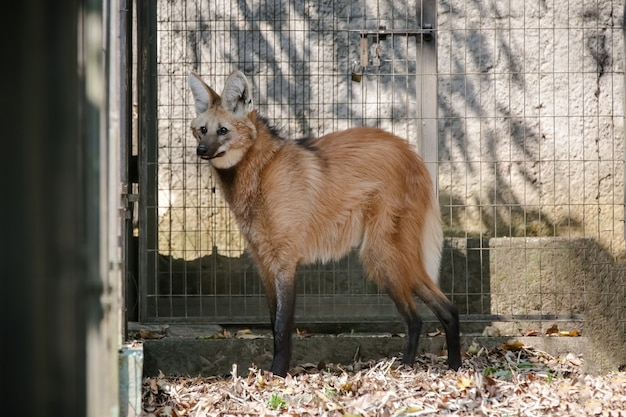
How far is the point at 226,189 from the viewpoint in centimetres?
440

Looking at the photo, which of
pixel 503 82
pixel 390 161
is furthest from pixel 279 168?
pixel 503 82

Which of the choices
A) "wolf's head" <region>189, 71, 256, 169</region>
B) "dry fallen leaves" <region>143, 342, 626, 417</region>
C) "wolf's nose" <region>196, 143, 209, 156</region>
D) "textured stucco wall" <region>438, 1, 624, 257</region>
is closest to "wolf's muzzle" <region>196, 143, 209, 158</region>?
"wolf's nose" <region>196, 143, 209, 156</region>

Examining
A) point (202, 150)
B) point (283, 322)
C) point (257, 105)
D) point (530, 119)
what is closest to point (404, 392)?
point (283, 322)

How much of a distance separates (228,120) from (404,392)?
1.82 m

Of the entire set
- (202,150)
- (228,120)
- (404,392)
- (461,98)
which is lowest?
(404,392)

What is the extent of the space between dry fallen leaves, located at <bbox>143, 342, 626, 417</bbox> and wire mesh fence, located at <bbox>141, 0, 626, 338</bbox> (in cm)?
76

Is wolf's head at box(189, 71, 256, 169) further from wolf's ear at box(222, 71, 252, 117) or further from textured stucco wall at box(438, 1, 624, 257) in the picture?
textured stucco wall at box(438, 1, 624, 257)

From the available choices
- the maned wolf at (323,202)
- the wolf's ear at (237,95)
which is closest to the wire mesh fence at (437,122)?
the maned wolf at (323,202)

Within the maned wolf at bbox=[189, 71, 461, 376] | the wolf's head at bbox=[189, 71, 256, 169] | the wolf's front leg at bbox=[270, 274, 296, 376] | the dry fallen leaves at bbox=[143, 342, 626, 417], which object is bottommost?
the dry fallen leaves at bbox=[143, 342, 626, 417]

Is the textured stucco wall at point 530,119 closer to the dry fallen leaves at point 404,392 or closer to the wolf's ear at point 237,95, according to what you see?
the dry fallen leaves at point 404,392

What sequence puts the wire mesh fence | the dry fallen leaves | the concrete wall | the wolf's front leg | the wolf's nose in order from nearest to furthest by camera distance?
Answer: the dry fallen leaves < the wolf's front leg < the wolf's nose < the wire mesh fence < the concrete wall

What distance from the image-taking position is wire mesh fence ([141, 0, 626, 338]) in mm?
4930

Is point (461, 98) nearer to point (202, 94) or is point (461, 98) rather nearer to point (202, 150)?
point (202, 94)

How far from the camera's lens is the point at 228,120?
4359mm
